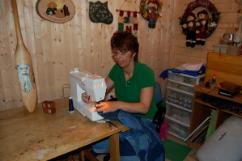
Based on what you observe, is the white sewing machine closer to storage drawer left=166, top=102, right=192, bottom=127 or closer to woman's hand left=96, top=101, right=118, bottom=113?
woman's hand left=96, top=101, right=118, bottom=113

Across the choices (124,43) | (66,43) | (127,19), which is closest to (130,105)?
(124,43)

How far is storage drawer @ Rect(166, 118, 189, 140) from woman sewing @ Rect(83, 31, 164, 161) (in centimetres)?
102

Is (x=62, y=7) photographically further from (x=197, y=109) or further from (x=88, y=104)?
(x=197, y=109)

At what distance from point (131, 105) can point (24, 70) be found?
0.79 meters

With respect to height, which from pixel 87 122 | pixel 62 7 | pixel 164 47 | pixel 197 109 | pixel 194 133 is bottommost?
pixel 194 133

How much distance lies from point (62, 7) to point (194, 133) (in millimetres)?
1973

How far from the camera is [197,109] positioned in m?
2.34

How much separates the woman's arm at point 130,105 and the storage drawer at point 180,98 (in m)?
1.12

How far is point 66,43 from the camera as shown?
6.19 feet

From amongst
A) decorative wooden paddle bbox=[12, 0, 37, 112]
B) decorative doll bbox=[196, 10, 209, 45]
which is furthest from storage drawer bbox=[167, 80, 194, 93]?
decorative wooden paddle bbox=[12, 0, 37, 112]

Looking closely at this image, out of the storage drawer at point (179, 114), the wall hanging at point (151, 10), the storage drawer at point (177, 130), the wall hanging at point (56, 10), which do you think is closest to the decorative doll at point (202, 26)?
the wall hanging at point (151, 10)

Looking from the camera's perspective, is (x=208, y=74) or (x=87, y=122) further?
(x=208, y=74)

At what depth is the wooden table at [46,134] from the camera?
1.04 metres

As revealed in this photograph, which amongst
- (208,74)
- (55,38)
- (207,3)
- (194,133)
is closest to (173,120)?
(194,133)
